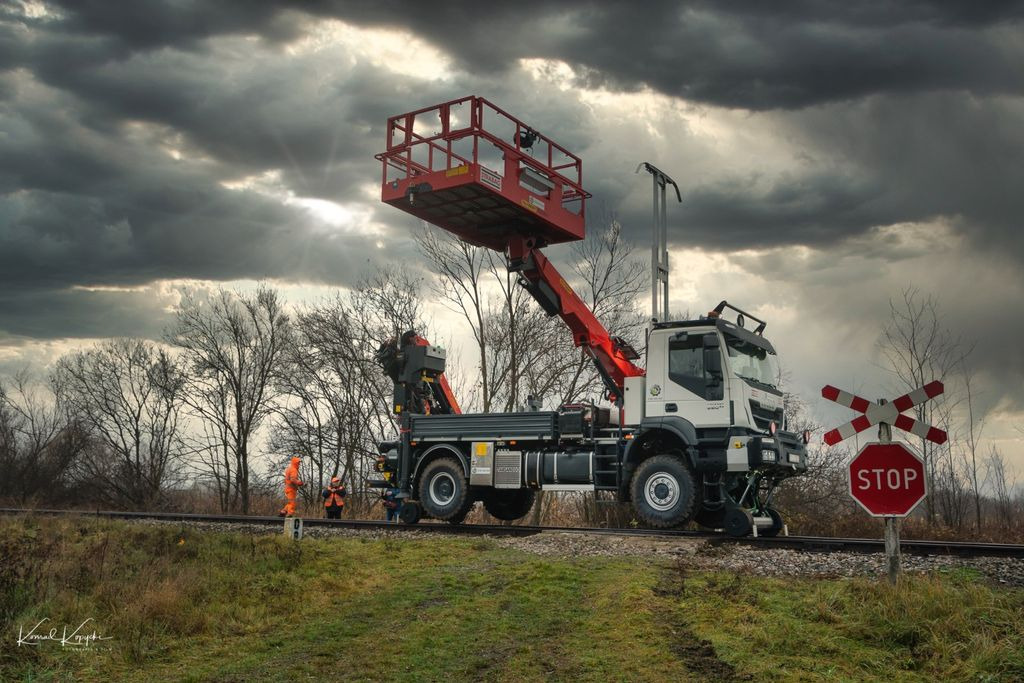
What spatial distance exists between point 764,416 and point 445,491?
6.61 meters

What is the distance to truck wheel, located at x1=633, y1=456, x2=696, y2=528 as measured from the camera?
1466cm

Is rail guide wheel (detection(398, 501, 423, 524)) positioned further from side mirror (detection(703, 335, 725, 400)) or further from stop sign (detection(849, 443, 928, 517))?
stop sign (detection(849, 443, 928, 517))

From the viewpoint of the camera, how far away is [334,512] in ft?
67.7

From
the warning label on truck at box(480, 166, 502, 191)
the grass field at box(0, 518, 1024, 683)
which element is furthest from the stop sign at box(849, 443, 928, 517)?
the warning label on truck at box(480, 166, 502, 191)

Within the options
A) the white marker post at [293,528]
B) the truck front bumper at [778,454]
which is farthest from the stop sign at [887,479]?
the white marker post at [293,528]

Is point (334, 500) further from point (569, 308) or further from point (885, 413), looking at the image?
point (885, 413)

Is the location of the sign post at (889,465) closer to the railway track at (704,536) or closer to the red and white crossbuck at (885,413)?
the red and white crossbuck at (885,413)

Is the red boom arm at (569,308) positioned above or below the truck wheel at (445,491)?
above

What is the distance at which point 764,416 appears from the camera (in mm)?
15383

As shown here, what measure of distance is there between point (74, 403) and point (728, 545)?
37.7 meters

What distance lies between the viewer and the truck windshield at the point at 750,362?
49.9 feet

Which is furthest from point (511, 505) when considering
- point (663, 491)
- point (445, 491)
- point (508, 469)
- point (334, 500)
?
point (663, 491)

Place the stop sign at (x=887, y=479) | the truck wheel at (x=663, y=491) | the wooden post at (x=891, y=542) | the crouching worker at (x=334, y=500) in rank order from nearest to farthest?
the stop sign at (x=887, y=479) < the wooden post at (x=891, y=542) < the truck wheel at (x=663, y=491) < the crouching worker at (x=334, y=500)

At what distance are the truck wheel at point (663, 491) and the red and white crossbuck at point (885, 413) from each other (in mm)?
5610
